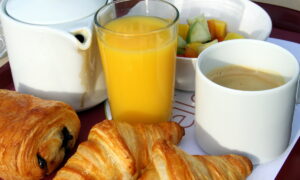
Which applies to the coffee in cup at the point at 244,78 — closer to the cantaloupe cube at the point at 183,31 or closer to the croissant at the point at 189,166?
the croissant at the point at 189,166

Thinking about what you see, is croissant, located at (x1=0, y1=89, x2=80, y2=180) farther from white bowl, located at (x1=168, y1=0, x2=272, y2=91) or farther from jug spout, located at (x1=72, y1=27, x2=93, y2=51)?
white bowl, located at (x1=168, y1=0, x2=272, y2=91)

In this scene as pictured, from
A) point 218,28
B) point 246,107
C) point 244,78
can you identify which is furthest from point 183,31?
point 246,107

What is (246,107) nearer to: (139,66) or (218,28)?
(139,66)

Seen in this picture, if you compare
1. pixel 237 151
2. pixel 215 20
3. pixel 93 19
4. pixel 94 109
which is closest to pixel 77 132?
pixel 94 109

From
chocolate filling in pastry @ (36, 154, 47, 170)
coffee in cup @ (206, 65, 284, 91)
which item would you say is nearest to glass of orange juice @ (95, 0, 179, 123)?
coffee in cup @ (206, 65, 284, 91)

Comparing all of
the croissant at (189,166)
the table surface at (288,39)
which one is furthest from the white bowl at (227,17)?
the croissant at (189,166)
